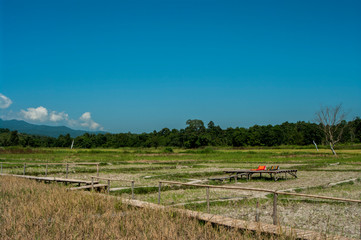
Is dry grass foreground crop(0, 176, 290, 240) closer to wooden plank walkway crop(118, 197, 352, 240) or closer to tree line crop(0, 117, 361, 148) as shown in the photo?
wooden plank walkway crop(118, 197, 352, 240)

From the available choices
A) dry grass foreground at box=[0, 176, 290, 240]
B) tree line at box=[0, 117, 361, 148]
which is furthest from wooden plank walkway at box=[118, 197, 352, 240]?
tree line at box=[0, 117, 361, 148]

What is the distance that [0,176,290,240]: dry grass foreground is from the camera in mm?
6332

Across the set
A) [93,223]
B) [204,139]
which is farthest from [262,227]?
[204,139]

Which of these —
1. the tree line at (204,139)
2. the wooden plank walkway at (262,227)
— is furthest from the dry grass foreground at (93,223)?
the tree line at (204,139)

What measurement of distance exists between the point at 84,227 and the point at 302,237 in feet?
14.3

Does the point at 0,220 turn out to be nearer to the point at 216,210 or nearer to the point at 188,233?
the point at 188,233

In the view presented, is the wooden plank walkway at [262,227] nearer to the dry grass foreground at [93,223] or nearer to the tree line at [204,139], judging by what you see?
the dry grass foreground at [93,223]

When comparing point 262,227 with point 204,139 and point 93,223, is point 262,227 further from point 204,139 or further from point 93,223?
point 204,139

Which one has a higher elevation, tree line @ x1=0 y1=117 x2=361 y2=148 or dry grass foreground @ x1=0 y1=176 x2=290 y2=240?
tree line @ x1=0 y1=117 x2=361 y2=148

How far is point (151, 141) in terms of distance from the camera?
121250mm

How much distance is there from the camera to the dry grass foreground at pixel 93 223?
20.8ft

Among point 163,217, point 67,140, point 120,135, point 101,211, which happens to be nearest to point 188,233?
point 163,217

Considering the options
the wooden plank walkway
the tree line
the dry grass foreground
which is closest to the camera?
the wooden plank walkway

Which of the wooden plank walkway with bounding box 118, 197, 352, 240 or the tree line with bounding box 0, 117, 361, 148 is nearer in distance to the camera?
the wooden plank walkway with bounding box 118, 197, 352, 240
